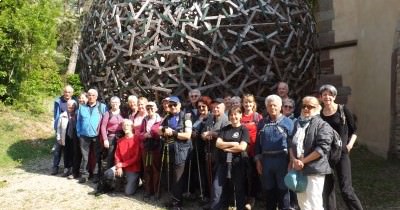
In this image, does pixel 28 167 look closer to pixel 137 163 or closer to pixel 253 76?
pixel 137 163

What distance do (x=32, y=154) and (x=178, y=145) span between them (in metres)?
4.12

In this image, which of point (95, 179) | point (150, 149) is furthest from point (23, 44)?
point (150, 149)

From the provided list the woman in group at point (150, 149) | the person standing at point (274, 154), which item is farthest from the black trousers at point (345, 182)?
the woman in group at point (150, 149)

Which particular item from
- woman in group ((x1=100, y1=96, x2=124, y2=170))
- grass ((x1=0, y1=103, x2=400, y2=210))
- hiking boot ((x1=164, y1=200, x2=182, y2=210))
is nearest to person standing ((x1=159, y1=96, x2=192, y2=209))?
hiking boot ((x1=164, y1=200, x2=182, y2=210))

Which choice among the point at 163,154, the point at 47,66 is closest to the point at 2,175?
the point at 163,154

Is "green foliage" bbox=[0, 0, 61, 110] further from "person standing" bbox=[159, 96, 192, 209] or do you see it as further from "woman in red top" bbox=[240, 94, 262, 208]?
"woman in red top" bbox=[240, 94, 262, 208]

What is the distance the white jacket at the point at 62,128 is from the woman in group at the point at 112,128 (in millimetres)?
775

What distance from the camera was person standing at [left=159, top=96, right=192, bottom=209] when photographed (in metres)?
5.13

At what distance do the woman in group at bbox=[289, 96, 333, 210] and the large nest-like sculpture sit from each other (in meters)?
2.00

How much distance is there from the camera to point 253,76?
597 centimetres

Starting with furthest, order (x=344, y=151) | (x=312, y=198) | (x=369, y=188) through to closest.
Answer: (x=369, y=188) < (x=344, y=151) < (x=312, y=198)

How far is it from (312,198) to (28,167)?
16.5 ft

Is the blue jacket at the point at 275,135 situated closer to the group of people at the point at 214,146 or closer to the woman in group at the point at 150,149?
the group of people at the point at 214,146

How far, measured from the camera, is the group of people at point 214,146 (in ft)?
13.0
